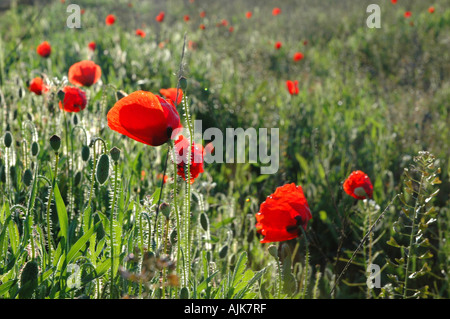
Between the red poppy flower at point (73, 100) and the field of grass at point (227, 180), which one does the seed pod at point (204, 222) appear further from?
the red poppy flower at point (73, 100)

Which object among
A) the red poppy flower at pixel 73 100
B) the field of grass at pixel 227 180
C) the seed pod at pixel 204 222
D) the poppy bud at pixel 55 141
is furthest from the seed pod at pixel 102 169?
the red poppy flower at pixel 73 100

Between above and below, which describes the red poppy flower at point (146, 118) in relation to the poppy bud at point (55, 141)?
above

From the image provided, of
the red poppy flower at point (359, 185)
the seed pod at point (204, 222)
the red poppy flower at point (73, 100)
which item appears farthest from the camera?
the red poppy flower at point (73, 100)

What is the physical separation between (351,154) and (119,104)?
7.02 feet

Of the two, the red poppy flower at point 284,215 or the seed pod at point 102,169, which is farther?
the red poppy flower at point 284,215

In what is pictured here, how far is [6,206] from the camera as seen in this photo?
4.10 feet

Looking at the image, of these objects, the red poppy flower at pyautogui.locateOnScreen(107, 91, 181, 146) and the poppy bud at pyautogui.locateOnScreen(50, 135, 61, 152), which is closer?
the red poppy flower at pyautogui.locateOnScreen(107, 91, 181, 146)

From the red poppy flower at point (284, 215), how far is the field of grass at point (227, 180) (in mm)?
49

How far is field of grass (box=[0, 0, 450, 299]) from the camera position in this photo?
120cm

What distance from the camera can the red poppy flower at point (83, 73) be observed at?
7.09 ft

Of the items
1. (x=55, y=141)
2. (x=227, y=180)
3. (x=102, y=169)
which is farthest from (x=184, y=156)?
(x=227, y=180)

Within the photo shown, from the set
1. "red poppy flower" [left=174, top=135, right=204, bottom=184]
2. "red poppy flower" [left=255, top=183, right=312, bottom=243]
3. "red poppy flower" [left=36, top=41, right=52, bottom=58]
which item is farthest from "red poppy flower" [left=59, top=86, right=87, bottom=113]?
"red poppy flower" [left=36, top=41, right=52, bottom=58]

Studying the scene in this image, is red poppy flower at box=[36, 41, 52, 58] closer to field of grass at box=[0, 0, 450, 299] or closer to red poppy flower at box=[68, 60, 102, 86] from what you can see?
field of grass at box=[0, 0, 450, 299]

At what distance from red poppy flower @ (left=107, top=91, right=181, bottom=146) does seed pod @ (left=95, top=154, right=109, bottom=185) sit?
12 centimetres
